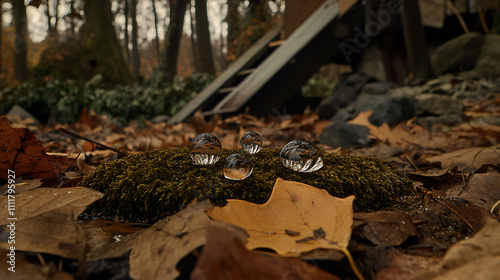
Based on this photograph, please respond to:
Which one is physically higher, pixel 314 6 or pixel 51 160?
pixel 314 6

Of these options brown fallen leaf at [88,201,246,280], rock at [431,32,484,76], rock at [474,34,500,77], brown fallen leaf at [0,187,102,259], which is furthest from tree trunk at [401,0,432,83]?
brown fallen leaf at [0,187,102,259]

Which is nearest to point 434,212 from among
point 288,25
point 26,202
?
point 26,202

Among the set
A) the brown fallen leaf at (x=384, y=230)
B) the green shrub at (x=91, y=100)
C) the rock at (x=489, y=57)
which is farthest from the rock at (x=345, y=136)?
the green shrub at (x=91, y=100)

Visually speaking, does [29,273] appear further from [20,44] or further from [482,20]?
[20,44]

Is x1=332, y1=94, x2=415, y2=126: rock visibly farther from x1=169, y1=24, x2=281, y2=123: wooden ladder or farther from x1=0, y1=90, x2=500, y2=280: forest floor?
x1=0, y1=90, x2=500, y2=280: forest floor

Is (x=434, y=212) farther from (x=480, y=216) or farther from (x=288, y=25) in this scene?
(x=288, y=25)

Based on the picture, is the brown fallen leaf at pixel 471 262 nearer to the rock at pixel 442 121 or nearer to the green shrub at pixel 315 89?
the rock at pixel 442 121
